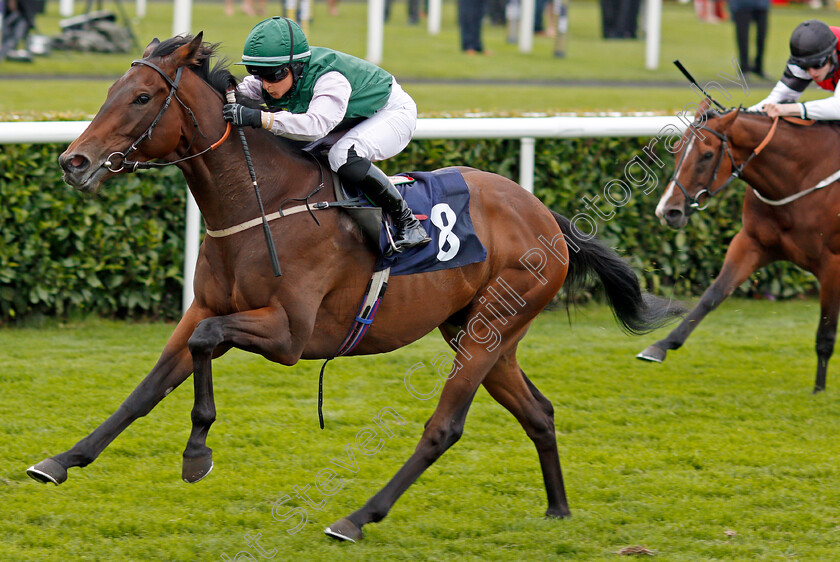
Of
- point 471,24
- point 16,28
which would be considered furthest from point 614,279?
point 471,24

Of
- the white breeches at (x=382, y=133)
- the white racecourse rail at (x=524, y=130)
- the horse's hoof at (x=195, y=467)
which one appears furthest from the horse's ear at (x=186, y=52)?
the white racecourse rail at (x=524, y=130)

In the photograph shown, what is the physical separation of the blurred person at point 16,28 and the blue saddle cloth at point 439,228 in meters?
9.38

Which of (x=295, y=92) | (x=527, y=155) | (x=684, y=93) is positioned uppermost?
(x=295, y=92)

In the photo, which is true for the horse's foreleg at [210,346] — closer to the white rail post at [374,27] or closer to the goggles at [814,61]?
the goggles at [814,61]

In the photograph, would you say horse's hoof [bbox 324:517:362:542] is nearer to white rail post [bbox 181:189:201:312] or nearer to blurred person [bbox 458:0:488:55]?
white rail post [bbox 181:189:201:312]

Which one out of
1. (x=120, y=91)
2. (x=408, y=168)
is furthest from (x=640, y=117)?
(x=120, y=91)

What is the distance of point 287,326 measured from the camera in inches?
142

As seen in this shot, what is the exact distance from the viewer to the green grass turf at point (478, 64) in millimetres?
11016

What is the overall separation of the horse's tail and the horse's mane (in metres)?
1.52

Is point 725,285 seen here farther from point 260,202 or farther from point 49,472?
point 49,472

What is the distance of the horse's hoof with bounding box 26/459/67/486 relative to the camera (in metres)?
3.41

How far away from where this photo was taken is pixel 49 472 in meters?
3.43

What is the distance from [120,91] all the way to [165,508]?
63.7 inches

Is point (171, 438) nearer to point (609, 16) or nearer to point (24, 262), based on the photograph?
point (24, 262)
